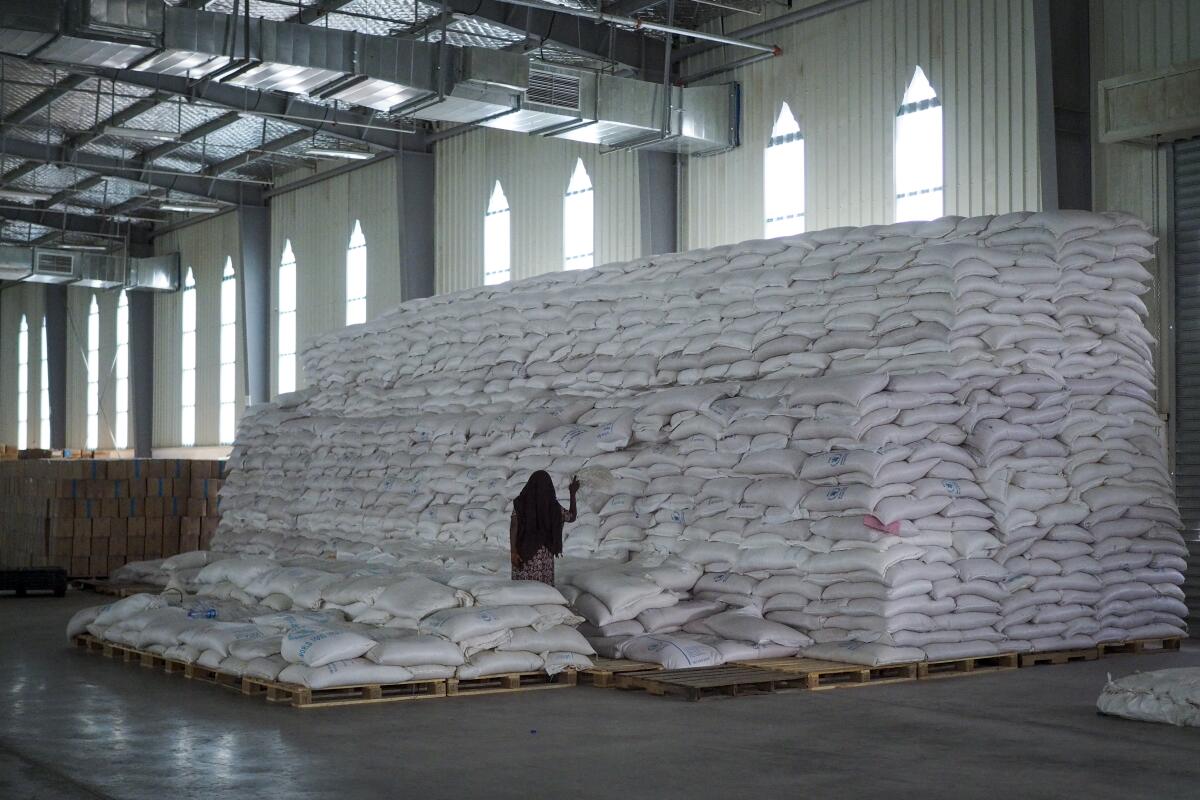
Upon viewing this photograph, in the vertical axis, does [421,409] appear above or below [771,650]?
above

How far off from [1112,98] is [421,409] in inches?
243

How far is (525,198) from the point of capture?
1720 centimetres

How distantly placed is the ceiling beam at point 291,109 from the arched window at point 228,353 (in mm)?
5856

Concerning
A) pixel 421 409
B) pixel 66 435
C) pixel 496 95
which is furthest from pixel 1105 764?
pixel 66 435

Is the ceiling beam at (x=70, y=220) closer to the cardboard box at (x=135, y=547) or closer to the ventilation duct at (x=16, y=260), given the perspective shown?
the ventilation duct at (x=16, y=260)

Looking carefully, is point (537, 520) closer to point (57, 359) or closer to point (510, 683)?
point (510, 683)

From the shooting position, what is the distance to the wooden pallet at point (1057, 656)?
338 inches

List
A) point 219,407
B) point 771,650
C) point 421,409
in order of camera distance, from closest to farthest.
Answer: point 771,650, point 421,409, point 219,407

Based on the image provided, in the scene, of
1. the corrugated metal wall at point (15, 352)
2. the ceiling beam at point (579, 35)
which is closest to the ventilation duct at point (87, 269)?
the corrugated metal wall at point (15, 352)

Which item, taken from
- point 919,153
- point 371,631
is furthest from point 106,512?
point 919,153

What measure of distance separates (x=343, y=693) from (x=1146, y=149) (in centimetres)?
723

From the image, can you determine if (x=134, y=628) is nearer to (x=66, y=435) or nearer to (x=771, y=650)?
(x=771, y=650)

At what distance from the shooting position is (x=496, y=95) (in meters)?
13.0

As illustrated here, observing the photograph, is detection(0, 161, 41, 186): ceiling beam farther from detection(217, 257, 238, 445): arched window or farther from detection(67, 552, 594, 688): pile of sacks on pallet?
detection(67, 552, 594, 688): pile of sacks on pallet
